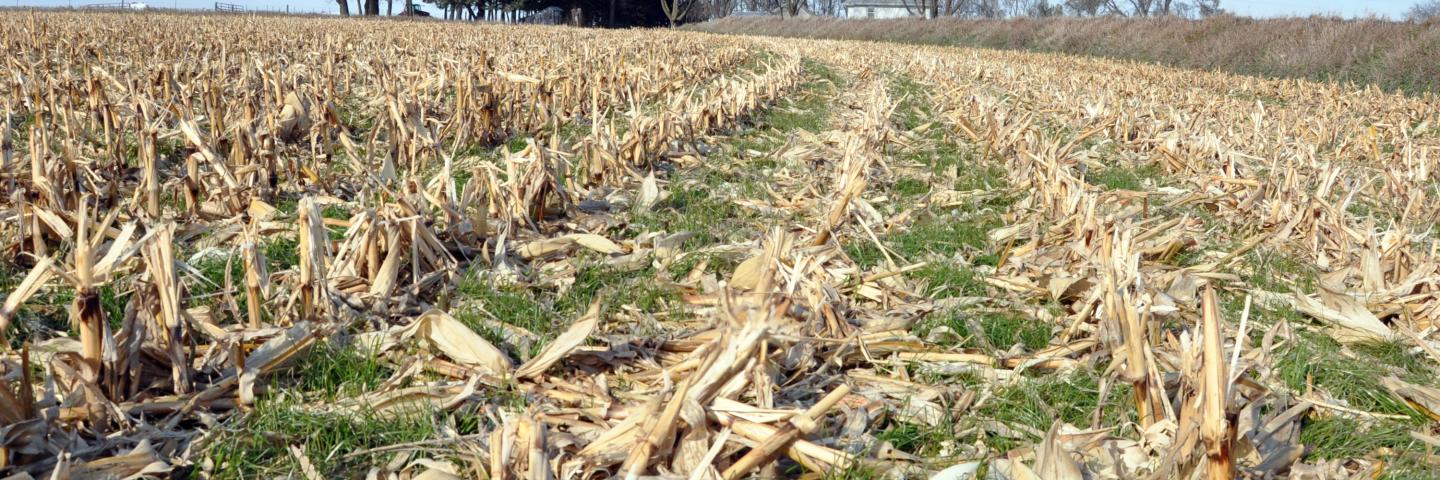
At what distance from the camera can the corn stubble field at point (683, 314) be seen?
2312 mm

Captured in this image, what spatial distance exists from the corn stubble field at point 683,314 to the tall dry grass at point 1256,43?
1443 cm

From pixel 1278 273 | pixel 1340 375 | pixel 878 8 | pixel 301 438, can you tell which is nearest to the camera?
pixel 301 438

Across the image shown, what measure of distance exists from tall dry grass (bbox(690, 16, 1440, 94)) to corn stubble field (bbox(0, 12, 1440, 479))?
14.4m

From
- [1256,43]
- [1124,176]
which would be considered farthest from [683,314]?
[1256,43]

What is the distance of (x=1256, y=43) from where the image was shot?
23203 millimetres

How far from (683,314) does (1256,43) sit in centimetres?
2452

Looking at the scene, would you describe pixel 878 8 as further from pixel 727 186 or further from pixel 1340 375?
pixel 1340 375

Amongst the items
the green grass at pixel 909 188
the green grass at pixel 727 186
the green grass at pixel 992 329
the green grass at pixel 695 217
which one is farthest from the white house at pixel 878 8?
the green grass at pixel 992 329

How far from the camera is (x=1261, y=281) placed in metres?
→ 4.03

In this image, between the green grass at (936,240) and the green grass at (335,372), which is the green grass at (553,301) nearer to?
the green grass at (335,372)

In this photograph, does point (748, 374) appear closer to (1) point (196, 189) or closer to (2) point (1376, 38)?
(1) point (196, 189)

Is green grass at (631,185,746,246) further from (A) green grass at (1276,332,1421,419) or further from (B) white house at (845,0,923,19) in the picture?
(B) white house at (845,0,923,19)

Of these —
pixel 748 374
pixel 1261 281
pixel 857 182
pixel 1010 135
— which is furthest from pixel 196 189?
pixel 1010 135

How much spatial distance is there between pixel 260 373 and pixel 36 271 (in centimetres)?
63
